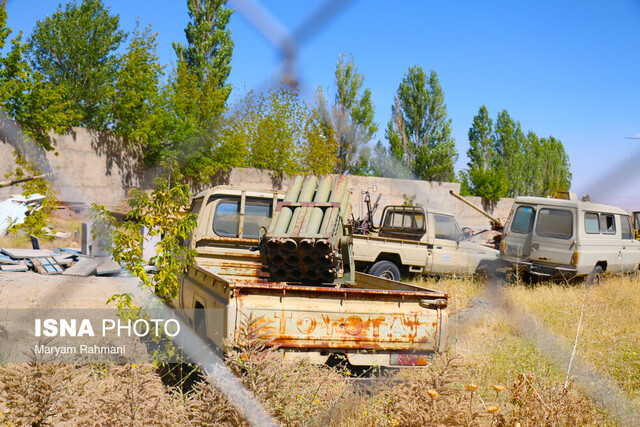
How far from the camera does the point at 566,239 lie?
28.3 ft

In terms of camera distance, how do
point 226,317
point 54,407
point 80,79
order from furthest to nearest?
point 80,79
point 226,317
point 54,407

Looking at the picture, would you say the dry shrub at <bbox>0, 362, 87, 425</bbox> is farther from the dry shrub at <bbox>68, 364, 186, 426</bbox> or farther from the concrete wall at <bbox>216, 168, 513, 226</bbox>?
the concrete wall at <bbox>216, 168, 513, 226</bbox>

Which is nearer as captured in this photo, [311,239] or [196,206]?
[311,239]

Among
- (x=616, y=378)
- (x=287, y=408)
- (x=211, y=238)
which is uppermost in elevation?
(x=211, y=238)

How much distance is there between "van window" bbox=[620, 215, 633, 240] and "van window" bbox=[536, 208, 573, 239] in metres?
1.61

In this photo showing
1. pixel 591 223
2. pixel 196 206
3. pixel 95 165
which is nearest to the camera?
pixel 196 206

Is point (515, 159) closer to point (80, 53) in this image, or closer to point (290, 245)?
point (290, 245)

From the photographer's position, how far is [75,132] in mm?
12508

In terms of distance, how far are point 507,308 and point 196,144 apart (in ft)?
32.4

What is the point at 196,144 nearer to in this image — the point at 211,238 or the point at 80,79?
the point at 80,79

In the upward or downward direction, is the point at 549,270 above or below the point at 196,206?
below

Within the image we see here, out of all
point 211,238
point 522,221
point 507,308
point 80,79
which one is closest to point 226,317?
point 211,238

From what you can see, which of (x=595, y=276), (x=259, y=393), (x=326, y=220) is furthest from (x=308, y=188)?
(x=595, y=276)

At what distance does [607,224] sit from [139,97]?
11017 mm
